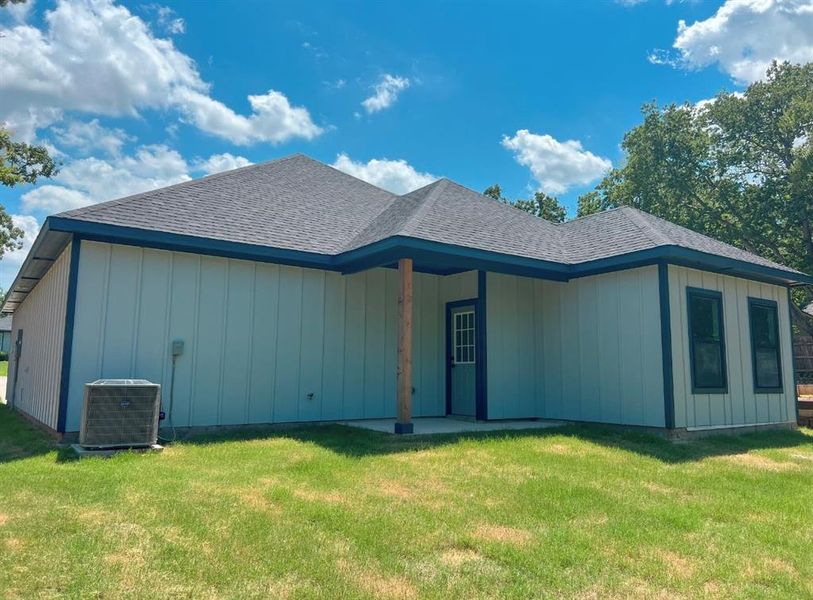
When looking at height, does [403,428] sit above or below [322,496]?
above

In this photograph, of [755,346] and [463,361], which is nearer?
[755,346]

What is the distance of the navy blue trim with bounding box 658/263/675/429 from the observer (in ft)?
26.6

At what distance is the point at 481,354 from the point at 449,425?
1397 mm

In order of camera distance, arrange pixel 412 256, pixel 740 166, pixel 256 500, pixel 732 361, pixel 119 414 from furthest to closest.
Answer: pixel 740 166, pixel 732 361, pixel 412 256, pixel 119 414, pixel 256 500

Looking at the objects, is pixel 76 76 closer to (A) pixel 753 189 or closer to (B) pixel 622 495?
(B) pixel 622 495

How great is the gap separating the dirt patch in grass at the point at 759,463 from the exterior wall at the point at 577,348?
1.12m

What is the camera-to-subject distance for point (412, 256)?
827 cm

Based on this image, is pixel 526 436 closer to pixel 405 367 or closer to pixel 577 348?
pixel 405 367

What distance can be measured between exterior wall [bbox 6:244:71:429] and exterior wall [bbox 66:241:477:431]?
1.91ft

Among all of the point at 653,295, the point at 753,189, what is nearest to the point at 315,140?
the point at 653,295

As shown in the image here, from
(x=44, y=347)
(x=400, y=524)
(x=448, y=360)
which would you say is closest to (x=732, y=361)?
(x=448, y=360)

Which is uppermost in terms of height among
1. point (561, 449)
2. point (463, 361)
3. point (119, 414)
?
point (463, 361)

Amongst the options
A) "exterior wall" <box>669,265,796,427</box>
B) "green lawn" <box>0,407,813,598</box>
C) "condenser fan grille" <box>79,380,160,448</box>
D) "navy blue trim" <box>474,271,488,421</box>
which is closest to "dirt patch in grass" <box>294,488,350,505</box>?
"green lawn" <box>0,407,813,598</box>

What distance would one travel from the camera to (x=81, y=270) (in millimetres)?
7285
